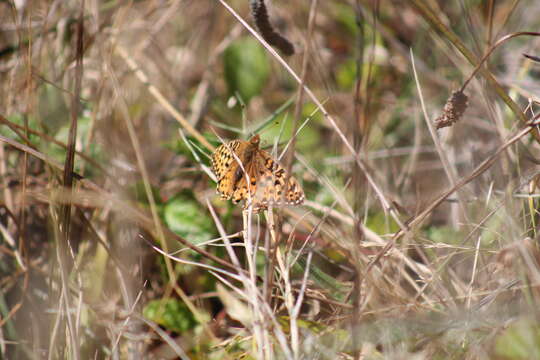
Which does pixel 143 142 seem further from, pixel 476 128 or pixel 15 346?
pixel 476 128

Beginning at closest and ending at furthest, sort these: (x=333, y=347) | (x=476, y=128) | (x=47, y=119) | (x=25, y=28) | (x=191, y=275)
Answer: (x=333, y=347), (x=191, y=275), (x=47, y=119), (x=25, y=28), (x=476, y=128)

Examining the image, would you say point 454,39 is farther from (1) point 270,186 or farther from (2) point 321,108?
(1) point 270,186

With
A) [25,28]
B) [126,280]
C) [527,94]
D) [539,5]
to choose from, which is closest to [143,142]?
[25,28]

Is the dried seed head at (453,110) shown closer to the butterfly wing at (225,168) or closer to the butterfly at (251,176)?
the butterfly at (251,176)

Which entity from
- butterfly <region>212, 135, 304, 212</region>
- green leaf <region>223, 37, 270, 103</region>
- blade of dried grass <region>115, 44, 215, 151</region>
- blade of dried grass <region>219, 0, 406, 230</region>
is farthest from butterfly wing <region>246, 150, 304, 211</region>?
green leaf <region>223, 37, 270, 103</region>

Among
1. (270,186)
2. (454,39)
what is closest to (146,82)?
(270,186)

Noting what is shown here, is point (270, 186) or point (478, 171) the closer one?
point (478, 171)

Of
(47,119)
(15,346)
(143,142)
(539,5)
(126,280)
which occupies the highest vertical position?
(539,5)
